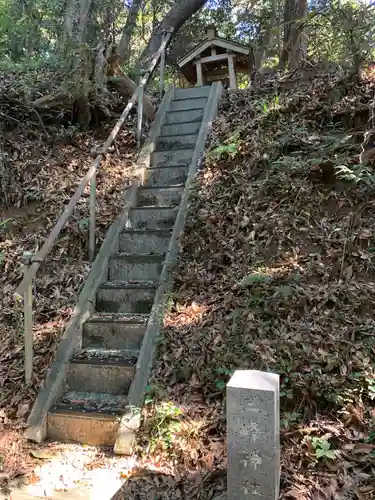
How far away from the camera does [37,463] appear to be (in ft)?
10.4

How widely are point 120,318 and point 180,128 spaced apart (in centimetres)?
418

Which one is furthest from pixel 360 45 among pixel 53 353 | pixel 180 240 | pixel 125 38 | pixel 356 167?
pixel 125 38

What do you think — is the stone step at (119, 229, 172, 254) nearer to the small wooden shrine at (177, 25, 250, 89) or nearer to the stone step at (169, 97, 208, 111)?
the stone step at (169, 97, 208, 111)

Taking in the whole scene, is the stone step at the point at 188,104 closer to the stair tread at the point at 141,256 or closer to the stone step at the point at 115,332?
the stair tread at the point at 141,256

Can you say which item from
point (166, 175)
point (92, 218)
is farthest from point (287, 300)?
point (166, 175)

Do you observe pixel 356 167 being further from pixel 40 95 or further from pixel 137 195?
pixel 40 95

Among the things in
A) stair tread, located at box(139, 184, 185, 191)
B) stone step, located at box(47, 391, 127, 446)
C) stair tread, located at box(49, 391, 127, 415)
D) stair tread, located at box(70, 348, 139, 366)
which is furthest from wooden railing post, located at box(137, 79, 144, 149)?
stone step, located at box(47, 391, 127, 446)

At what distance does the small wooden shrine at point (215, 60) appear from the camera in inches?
415

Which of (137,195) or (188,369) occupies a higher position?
(137,195)

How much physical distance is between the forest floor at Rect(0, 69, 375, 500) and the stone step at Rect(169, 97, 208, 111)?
1580mm

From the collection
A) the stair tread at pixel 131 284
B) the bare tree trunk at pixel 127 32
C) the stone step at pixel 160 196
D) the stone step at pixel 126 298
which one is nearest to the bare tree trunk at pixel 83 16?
the bare tree trunk at pixel 127 32

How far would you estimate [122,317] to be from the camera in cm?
428

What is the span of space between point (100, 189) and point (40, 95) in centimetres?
262

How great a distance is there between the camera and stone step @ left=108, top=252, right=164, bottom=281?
4816mm
